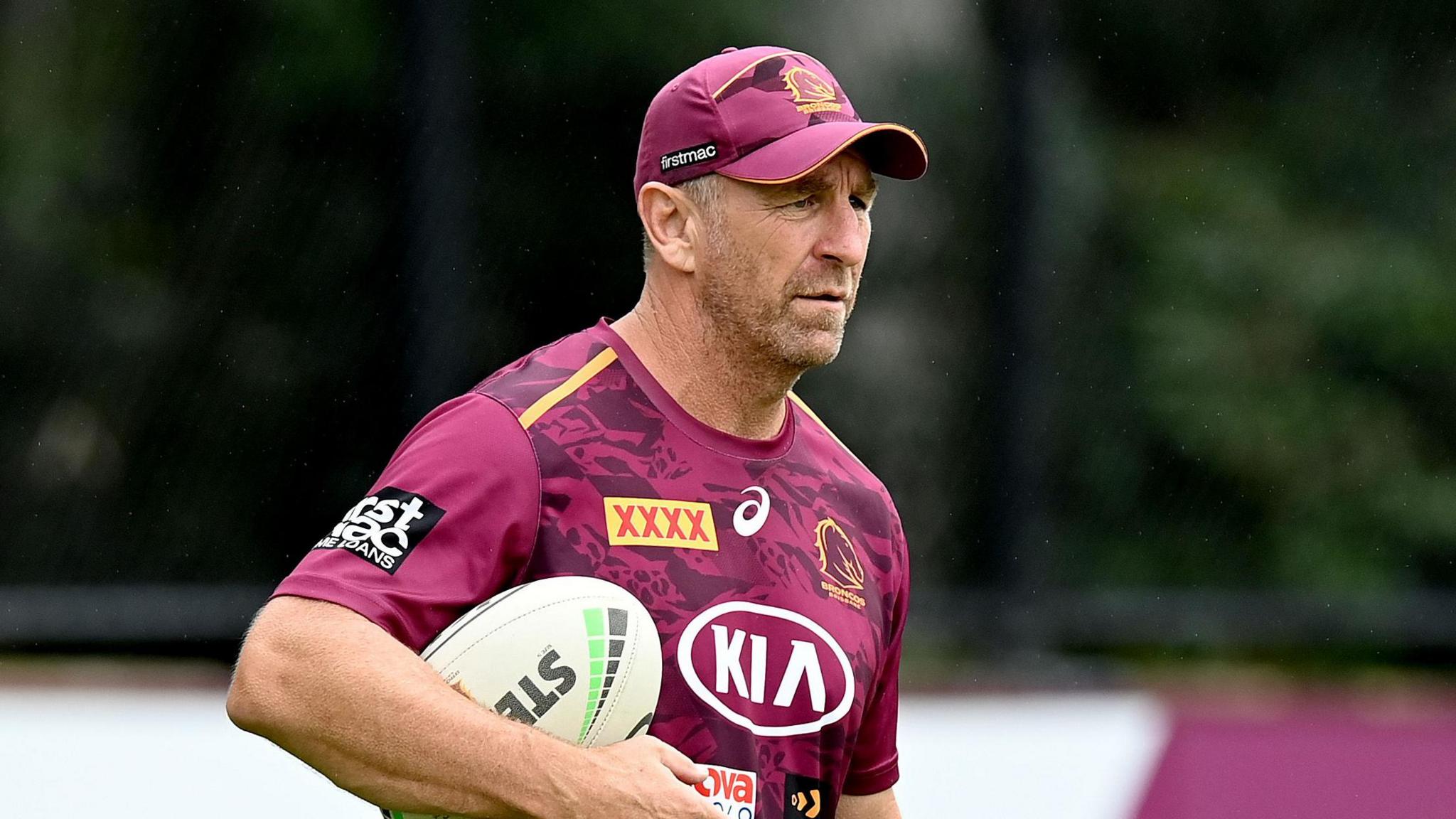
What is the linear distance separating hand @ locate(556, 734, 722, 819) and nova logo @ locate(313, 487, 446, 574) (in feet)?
1.28

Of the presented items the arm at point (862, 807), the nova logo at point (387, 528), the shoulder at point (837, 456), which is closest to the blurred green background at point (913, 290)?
the arm at point (862, 807)

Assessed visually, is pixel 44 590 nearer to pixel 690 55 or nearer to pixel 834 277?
pixel 690 55

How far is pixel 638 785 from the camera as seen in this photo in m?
2.38

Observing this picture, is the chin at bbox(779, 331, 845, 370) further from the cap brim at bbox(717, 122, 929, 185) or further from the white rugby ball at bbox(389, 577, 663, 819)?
the white rugby ball at bbox(389, 577, 663, 819)

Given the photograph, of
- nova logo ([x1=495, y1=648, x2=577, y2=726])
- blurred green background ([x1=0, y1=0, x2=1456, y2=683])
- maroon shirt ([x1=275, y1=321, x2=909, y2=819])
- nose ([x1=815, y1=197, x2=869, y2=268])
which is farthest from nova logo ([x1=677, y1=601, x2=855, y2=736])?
blurred green background ([x1=0, y1=0, x2=1456, y2=683])

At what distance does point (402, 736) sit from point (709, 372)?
0.83 metres

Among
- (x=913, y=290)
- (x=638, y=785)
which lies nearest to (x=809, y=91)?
(x=638, y=785)

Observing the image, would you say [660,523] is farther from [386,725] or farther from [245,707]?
[245,707]

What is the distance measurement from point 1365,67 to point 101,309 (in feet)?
14.7

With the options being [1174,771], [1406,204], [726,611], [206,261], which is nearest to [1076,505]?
[1174,771]

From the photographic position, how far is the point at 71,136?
19.7 ft

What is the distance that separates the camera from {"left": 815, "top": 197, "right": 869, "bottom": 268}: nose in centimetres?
286

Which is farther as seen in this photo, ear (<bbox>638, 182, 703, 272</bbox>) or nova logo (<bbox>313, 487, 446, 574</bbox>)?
ear (<bbox>638, 182, 703, 272</bbox>)

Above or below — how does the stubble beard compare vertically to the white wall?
above
